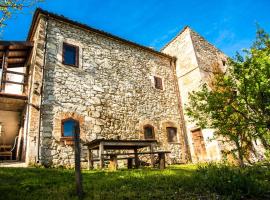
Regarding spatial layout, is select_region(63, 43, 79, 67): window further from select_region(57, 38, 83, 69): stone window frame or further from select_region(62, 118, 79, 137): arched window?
select_region(62, 118, 79, 137): arched window

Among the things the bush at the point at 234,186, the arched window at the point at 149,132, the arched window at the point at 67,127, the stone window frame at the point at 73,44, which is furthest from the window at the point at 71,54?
the bush at the point at 234,186

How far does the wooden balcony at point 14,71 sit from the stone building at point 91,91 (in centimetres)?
4

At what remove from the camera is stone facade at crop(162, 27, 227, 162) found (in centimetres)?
1324

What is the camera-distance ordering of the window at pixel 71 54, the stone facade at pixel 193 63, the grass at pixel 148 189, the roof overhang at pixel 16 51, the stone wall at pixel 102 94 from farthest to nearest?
the stone facade at pixel 193 63 < the window at pixel 71 54 < the roof overhang at pixel 16 51 < the stone wall at pixel 102 94 < the grass at pixel 148 189

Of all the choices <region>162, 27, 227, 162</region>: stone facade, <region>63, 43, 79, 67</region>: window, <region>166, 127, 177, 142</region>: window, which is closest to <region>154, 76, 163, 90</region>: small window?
<region>162, 27, 227, 162</region>: stone facade

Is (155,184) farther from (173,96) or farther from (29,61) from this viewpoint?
(173,96)

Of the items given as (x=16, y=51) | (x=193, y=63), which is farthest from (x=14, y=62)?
(x=193, y=63)

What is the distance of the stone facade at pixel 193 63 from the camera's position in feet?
43.4

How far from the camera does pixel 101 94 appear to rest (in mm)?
10891

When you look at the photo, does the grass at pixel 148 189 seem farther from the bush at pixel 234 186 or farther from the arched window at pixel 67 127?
the arched window at pixel 67 127

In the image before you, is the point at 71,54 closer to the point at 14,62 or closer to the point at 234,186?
the point at 14,62

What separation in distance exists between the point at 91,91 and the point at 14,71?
11.8 ft

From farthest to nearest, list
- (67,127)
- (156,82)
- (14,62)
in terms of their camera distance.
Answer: (156,82) < (14,62) < (67,127)

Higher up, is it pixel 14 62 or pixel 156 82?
pixel 14 62
